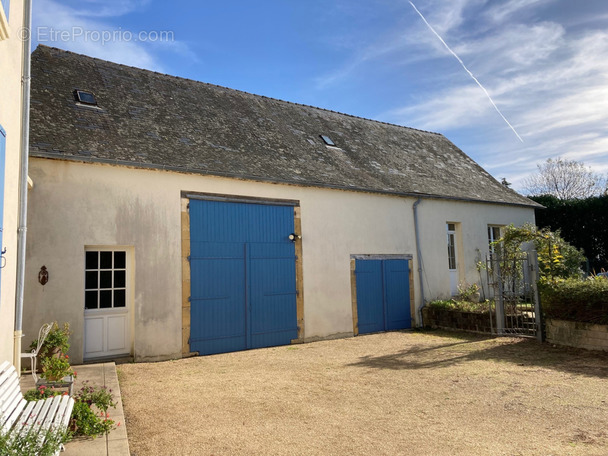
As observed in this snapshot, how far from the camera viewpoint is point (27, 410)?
3730mm

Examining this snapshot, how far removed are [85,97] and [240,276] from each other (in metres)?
4.90

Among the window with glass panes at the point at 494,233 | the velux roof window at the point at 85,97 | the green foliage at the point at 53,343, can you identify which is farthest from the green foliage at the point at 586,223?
the green foliage at the point at 53,343

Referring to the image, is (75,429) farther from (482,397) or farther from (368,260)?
(368,260)

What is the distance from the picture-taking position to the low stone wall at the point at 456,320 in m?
10.2

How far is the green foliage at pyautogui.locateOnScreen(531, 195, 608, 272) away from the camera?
16.8 metres

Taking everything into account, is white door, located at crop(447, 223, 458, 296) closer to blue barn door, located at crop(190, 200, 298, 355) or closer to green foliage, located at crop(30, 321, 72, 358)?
blue barn door, located at crop(190, 200, 298, 355)

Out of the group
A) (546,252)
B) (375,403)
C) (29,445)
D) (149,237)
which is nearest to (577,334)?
(546,252)

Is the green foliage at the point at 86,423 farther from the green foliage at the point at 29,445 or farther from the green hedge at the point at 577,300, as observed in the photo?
the green hedge at the point at 577,300

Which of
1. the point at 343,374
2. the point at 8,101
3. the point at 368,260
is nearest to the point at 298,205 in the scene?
the point at 368,260

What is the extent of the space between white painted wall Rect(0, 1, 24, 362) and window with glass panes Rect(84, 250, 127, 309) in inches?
107

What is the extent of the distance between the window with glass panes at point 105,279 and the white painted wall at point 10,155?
2.72 m

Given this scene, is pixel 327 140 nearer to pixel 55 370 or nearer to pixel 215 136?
pixel 215 136

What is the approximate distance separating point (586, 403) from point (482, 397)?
3.57ft

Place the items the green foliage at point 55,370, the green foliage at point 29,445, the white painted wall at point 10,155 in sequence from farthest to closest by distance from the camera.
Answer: the green foliage at point 55,370 → the white painted wall at point 10,155 → the green foliage at point 29,445
